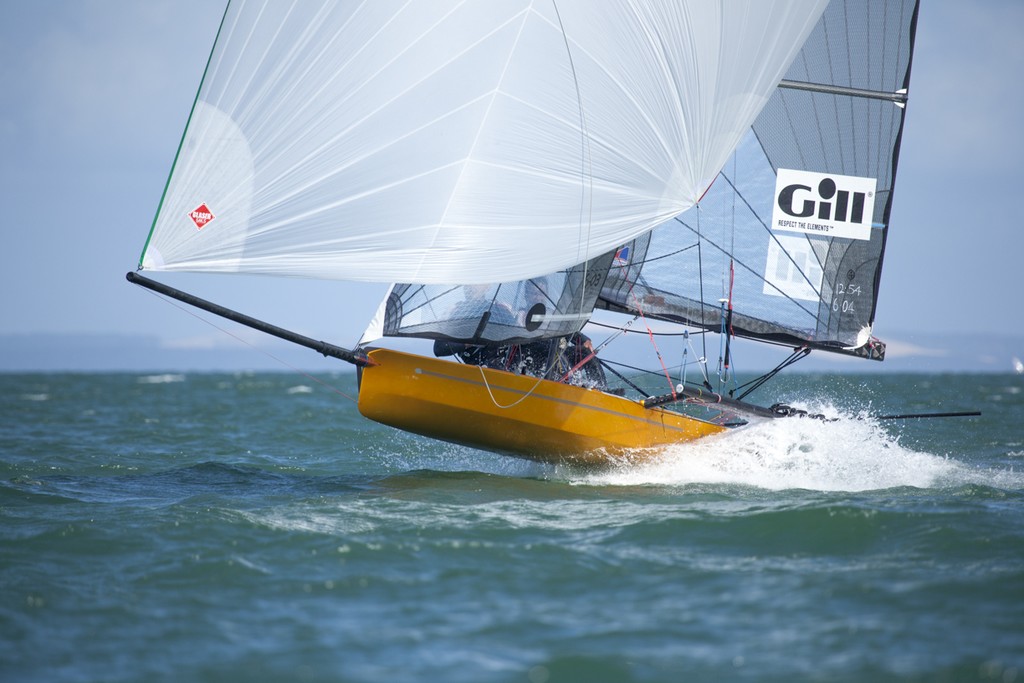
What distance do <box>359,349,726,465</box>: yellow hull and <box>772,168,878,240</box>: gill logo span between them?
2.25m

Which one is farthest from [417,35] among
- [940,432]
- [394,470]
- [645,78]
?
[940,432]

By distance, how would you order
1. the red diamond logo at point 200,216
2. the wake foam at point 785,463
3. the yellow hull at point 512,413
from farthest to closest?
the wake foam at point 785,463
the yellow hull at point 512,413
the red diamond logo at point 200,216

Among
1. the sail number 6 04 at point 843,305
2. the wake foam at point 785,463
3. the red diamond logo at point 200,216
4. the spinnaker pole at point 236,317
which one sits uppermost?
the red diamond logo at point 200,216

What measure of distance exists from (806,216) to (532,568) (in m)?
5.18

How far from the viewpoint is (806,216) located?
30.0ft

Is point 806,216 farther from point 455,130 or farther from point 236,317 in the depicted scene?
point 236,317

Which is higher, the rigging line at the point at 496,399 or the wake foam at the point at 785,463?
the rigging line at the point at 496,399

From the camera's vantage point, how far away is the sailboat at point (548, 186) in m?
6.63

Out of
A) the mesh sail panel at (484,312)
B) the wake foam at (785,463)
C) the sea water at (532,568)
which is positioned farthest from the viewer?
the wake foam at (785,463)

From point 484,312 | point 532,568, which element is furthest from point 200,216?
point 532,568

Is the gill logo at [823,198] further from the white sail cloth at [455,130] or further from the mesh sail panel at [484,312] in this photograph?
the mesh sail panel at [484,312]

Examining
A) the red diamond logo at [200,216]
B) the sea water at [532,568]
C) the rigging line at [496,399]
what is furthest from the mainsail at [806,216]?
the red diamond logo at [200,216]

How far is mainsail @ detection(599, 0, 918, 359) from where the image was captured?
29.4 feet

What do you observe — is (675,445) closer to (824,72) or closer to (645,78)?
(645,78)
